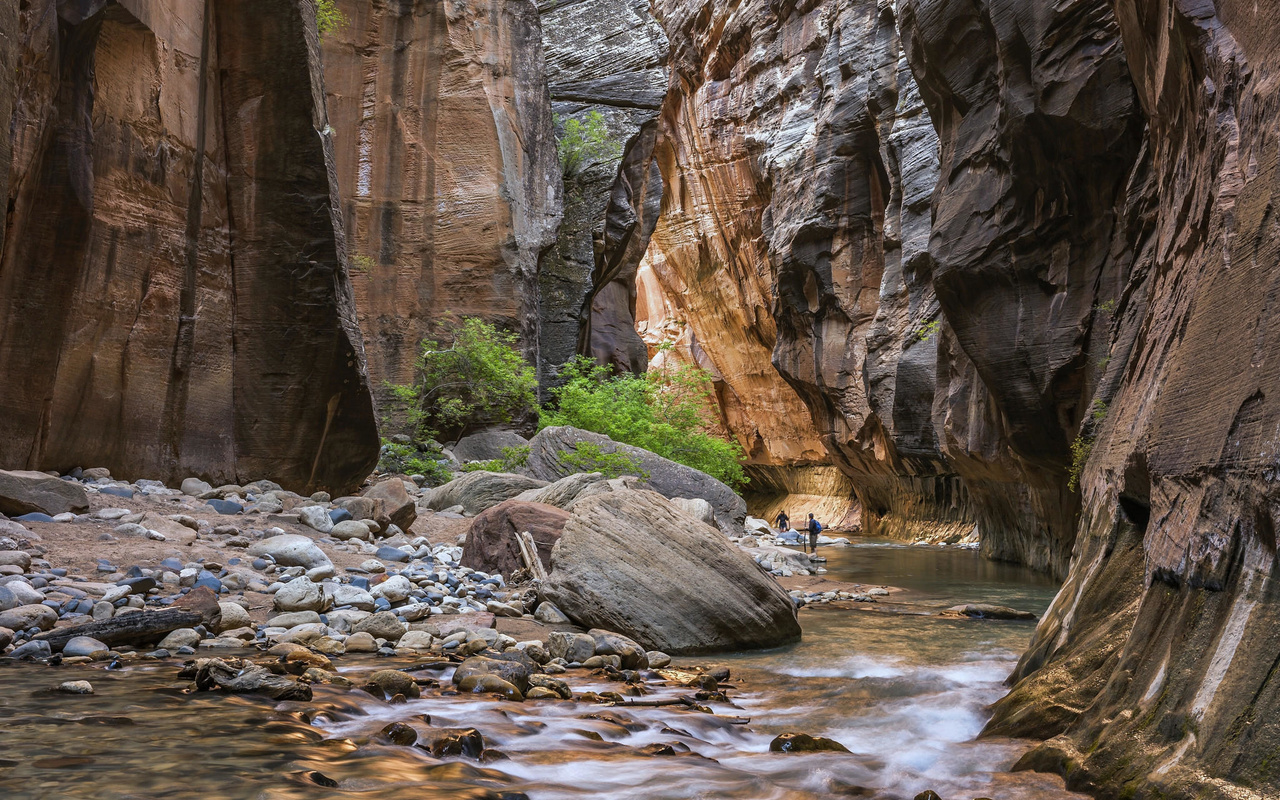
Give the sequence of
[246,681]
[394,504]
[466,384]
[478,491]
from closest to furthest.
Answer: [246,681], [394,504], [478,491], [466,384]

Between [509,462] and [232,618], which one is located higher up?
[509,462]

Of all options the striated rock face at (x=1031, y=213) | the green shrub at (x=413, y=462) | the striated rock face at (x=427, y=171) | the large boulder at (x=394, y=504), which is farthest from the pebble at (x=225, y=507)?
the striated rock face at (x=1031, y=213)

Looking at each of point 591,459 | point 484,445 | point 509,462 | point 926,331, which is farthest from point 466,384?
point 926,331

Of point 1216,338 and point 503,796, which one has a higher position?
point 1216,338

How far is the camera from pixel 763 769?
4027mm

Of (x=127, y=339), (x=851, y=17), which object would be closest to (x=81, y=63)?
(x=127, y=339)

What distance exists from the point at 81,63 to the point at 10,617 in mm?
5574

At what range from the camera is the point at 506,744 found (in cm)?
414

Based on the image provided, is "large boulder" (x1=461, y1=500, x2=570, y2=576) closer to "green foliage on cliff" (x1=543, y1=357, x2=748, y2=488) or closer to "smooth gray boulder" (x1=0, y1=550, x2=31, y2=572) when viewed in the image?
"smooth gray boulder" (x1=0, y1=550, x2=31, y2=572)

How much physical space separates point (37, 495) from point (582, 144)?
70.9 feet

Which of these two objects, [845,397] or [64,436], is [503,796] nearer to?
[64,436]

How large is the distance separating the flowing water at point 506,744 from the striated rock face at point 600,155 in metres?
20.3

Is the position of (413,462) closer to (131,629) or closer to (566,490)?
(566,490)

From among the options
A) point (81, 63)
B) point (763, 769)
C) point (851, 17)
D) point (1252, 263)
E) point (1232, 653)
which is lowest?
point (763, 769)
